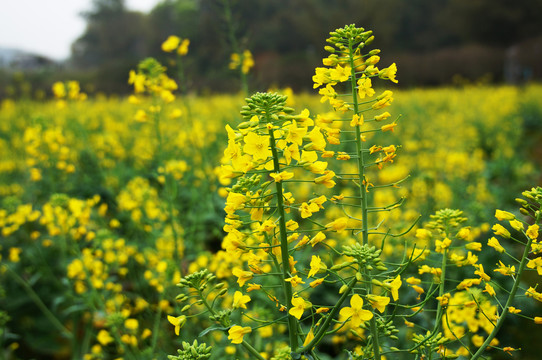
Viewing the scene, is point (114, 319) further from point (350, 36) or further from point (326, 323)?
point (350, 36)

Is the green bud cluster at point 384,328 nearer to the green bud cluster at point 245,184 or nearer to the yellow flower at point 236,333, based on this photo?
the yellow flower at point 236,333

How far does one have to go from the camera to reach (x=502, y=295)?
124 inches

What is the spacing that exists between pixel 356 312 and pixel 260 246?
1.32 feet

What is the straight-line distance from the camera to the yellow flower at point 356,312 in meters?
1.06

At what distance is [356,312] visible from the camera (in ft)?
3.57

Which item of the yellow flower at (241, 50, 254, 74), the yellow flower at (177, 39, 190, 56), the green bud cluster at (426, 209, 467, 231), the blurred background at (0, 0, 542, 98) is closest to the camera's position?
the green bud cluster at (426, 209, 467, 231)

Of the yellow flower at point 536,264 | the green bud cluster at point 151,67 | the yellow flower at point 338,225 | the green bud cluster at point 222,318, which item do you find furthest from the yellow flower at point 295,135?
the green bud cluster at point 151,67

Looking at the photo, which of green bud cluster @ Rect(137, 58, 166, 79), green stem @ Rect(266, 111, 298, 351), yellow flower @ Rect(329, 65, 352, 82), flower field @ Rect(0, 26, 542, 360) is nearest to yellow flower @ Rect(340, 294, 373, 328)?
flower field @ Rect(0, 26, 542, 360)

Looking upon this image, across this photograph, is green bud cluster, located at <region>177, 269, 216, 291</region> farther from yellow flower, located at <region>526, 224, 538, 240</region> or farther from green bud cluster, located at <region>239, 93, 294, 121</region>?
yellow flower, located at <region>526, 224, 538, 240</region>

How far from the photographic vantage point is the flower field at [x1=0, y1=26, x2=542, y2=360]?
1.22m

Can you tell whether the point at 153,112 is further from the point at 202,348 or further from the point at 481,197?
the point at 481,197

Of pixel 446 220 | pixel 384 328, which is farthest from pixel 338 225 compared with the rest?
pixel 446 220

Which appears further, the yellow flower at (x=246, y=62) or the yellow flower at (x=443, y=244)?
the yellow flower at (x=246, y=62)

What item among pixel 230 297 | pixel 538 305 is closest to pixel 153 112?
pixel 230 297
